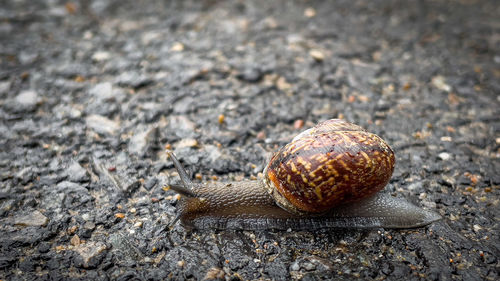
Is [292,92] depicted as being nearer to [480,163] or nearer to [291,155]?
[291,155]

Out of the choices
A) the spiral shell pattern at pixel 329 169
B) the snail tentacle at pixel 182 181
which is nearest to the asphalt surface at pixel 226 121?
the snail tentacle at pixel 182 181

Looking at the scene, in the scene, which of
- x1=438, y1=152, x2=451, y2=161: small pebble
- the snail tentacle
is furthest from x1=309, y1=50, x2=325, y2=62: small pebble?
the snail tentacle

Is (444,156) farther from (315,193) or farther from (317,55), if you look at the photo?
(317,55)

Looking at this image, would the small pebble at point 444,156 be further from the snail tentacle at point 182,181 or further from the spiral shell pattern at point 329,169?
the snail tentacle at point 182,181

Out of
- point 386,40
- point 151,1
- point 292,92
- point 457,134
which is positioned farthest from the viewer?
point 151,1

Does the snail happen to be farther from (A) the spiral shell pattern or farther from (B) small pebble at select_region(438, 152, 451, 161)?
(B) small pebble at select_region(438, 152, 451, 161)

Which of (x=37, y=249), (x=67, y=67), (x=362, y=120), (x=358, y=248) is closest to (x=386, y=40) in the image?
(x=362, y=120)

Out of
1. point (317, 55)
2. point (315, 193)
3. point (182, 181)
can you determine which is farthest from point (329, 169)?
point (317, 55)
